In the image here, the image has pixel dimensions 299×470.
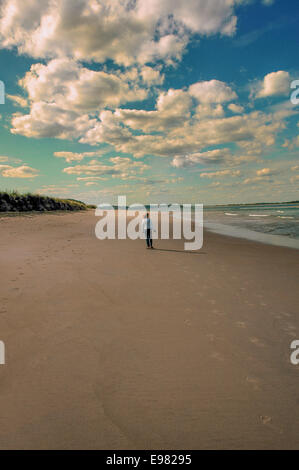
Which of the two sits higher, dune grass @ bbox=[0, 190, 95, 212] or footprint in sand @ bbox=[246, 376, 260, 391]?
Result: dune grass @ bbox=[0, 190, 95, 212]

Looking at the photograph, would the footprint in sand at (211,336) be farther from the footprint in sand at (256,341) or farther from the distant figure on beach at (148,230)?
the distant figure on beach at (148,230)

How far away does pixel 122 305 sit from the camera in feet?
18.9

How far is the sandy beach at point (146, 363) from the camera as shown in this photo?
2.55 m

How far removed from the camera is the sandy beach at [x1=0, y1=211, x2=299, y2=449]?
8.36 ft

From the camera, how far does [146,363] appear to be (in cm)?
365

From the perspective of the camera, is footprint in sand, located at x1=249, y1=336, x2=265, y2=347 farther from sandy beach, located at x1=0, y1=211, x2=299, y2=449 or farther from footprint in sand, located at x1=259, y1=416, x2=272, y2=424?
footprint in sand, located at x1=259, y1=416, x2=272, y2=424
